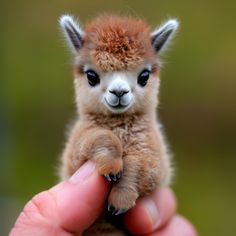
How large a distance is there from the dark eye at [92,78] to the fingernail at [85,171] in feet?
1.66

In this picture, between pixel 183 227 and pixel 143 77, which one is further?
pixel 183 227

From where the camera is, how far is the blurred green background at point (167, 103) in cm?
902

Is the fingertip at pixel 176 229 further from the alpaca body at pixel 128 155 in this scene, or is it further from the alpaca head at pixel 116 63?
the alpaca head at pixel 116 63

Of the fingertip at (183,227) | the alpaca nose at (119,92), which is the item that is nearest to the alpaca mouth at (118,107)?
the alpaca nose at (119,92)

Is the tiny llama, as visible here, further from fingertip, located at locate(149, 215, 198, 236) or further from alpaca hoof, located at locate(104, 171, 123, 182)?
fingertip, located at locate(149, 215, 198, 236)

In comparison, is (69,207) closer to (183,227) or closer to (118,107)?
(118,107)

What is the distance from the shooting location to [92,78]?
4.16m

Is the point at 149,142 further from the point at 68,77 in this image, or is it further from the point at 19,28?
the point at 19,28

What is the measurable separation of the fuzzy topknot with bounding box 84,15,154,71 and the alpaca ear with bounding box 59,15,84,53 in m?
0.09

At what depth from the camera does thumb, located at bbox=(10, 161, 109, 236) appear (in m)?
4.02

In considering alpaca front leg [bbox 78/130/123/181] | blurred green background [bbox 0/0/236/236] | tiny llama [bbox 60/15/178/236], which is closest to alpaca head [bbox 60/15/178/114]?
tiny llama [bbox 60/15/178/236]

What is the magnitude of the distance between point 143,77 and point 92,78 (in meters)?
0.32

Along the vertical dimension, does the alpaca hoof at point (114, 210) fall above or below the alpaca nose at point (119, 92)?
below

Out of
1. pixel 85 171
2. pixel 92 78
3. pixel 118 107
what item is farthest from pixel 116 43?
pixel 85 171
